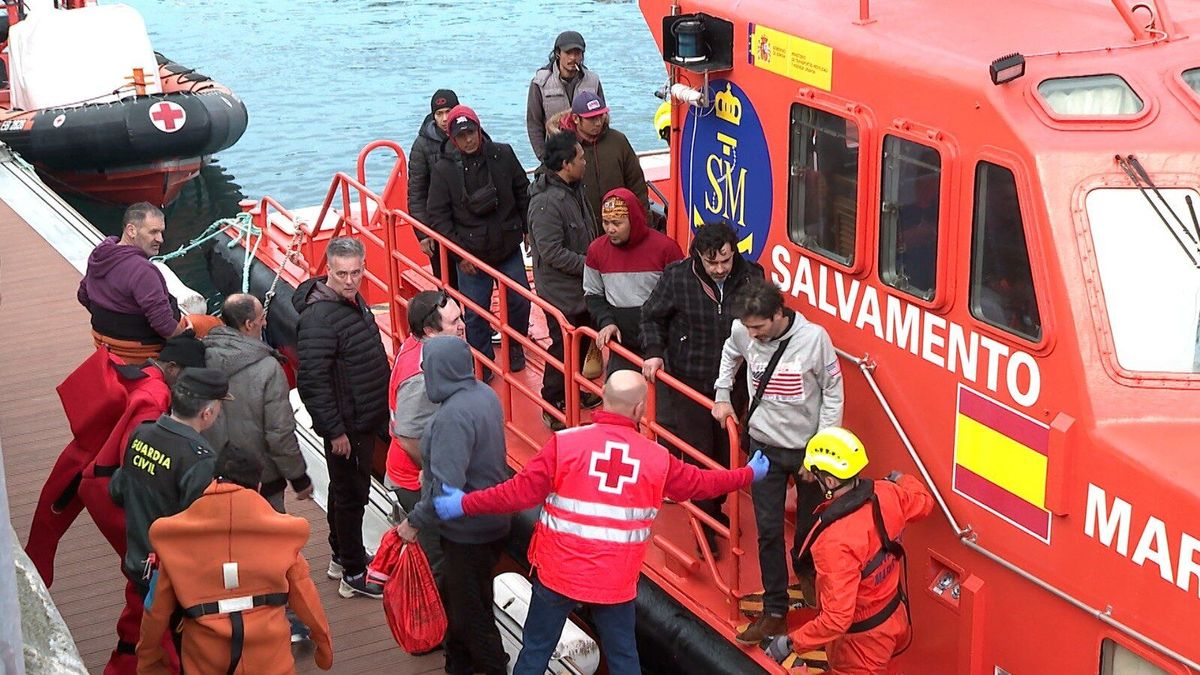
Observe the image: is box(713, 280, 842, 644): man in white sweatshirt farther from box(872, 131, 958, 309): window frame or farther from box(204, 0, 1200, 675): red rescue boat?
box(872, 131, 958, 309): window frame

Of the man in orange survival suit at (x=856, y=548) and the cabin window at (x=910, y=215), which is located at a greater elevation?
the cabin window at (x=910, y=215)

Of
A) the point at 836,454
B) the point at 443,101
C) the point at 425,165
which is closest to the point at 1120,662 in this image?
the point at 836,454

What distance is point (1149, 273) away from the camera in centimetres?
453

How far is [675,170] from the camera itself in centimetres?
663

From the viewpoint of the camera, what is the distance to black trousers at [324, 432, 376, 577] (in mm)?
6516

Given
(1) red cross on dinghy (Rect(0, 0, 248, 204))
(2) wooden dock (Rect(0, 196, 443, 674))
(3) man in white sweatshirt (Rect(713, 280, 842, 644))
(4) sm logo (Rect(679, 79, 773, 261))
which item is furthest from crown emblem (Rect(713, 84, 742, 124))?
(1) red cross on dinghy (Rect(0, 0, 248, 204))

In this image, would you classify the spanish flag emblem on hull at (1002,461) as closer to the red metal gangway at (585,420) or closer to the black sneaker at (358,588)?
the red metal gangway at (585,420)

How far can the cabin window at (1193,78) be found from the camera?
4.72m

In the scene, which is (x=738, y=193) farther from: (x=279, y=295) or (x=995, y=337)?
(x=279, y=295)

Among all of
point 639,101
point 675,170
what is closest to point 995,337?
point 675,170

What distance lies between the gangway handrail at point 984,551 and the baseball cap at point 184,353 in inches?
104

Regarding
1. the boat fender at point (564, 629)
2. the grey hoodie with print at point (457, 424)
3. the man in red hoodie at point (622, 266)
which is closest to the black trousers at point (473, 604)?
the boat fender at point (564, 629)

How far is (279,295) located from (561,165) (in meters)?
3.80

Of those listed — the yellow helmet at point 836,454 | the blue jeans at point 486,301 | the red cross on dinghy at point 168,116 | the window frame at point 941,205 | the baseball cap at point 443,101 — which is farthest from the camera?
the red cross on dinghy at point 168,116
